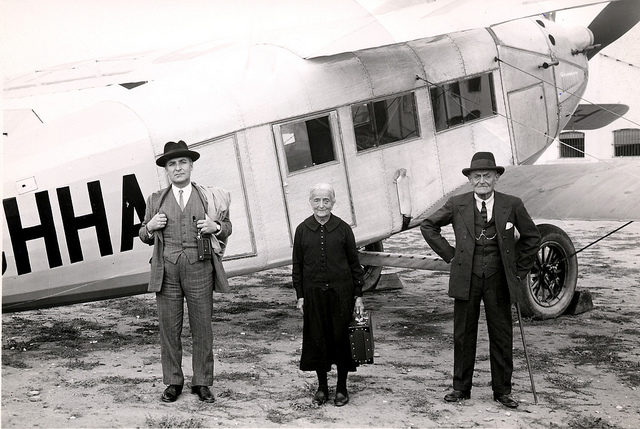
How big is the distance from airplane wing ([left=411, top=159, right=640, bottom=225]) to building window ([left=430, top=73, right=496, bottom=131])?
897 millimetres

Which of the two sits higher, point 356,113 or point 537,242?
point 356,113

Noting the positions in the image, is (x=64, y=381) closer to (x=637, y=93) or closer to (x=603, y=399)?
(x=603, y=399)

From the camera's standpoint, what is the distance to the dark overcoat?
6.76 m

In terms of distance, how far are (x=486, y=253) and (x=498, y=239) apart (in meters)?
0.16

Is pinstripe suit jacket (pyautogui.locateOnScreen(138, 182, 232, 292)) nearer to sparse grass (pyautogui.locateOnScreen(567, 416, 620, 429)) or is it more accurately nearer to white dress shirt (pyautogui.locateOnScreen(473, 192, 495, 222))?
white dress shirt (pyautogui.locateOnScreen(473, 192, 495, 222))

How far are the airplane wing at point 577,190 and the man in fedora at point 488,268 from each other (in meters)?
2.68

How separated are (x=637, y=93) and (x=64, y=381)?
22.0 metres

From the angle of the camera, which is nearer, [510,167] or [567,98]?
[510,167]

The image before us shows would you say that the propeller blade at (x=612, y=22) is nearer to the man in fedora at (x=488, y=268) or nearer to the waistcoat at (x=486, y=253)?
the man in fedora at (x=488, y=268)

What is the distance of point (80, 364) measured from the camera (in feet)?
27.0

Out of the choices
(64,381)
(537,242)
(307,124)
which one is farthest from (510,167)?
(64,381)

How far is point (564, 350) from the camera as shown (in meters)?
8.95

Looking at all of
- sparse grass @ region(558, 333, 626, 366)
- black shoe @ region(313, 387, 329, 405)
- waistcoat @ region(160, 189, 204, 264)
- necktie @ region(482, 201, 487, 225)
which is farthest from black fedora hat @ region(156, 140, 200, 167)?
sparse grass @ region(558, 333, 626, 366)

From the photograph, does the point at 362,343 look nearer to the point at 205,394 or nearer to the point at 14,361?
the point at 205,394
